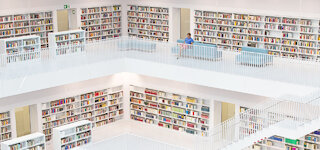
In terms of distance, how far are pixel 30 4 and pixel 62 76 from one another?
3.93 meters

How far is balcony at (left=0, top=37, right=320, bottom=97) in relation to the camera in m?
12.9

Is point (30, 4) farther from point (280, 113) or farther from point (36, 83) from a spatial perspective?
point (280, 113)

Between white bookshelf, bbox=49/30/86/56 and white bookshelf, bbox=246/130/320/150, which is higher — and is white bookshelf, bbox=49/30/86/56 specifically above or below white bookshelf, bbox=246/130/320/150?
above

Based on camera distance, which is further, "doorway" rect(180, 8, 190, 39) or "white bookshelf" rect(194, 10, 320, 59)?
"doorway" rect(180, 8, 190, 39)

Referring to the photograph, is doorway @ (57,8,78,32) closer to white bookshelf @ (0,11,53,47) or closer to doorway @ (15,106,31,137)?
white bookshelf @ (0,11,53,47)

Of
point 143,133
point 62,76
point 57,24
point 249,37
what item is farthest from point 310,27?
point 57,24

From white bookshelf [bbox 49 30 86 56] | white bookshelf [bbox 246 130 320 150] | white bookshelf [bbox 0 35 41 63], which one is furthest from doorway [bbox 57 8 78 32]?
white bookshelf [bbox 246 130 320 150]

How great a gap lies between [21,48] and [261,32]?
7460mm

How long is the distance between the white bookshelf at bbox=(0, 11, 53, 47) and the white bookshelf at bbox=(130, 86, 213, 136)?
3.60 m

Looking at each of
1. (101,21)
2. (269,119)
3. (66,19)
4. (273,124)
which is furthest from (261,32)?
(66,19)

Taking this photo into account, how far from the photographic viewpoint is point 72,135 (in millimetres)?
14805

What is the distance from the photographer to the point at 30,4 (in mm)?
16766

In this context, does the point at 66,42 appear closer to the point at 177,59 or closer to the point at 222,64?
the point at 177,59

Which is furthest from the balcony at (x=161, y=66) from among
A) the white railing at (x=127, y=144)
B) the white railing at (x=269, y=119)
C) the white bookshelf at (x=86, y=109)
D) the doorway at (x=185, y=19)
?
the doorway at (x=185, y=19)
